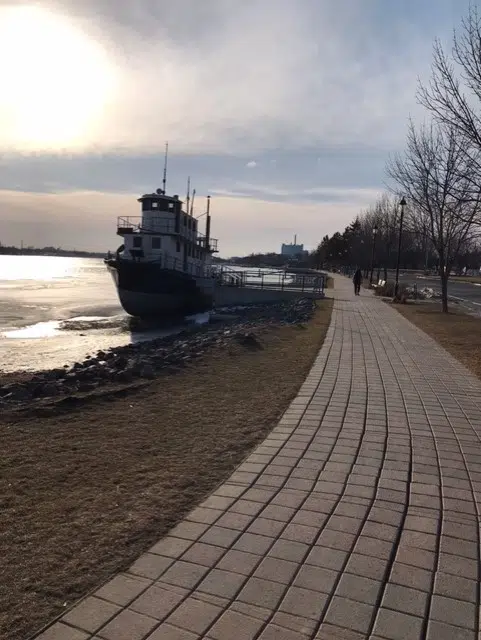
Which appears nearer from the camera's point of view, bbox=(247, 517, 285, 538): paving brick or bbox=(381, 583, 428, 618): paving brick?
bbox=(381, 583, 428, 618): paving brick

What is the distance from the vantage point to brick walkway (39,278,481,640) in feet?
8.56

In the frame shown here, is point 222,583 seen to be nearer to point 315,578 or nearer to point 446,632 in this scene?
point 315,578

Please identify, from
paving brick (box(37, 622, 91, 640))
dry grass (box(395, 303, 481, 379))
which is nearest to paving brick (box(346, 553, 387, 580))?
paving brick (box(37, 622, 91, 640))

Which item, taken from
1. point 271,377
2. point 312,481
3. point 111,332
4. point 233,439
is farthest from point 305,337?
point 111,332

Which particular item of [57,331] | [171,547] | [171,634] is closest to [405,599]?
[171,634]

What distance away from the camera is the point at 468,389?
803 centimetres

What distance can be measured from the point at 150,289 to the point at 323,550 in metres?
27.3

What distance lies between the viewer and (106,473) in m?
4.38

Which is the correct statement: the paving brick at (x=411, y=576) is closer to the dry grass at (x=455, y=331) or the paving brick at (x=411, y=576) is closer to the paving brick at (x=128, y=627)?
the paving brick at (x=128, y=627)

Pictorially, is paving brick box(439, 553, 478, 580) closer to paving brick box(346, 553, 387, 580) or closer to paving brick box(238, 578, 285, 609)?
paving brick box(346, 553, 387, 580)

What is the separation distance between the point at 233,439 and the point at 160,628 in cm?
277

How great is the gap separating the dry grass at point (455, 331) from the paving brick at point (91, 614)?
25.6 feet

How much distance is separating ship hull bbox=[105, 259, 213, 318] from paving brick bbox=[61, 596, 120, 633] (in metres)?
27.4

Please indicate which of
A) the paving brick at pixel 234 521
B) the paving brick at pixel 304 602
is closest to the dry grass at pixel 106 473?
the paving brick at pixel 234 521
